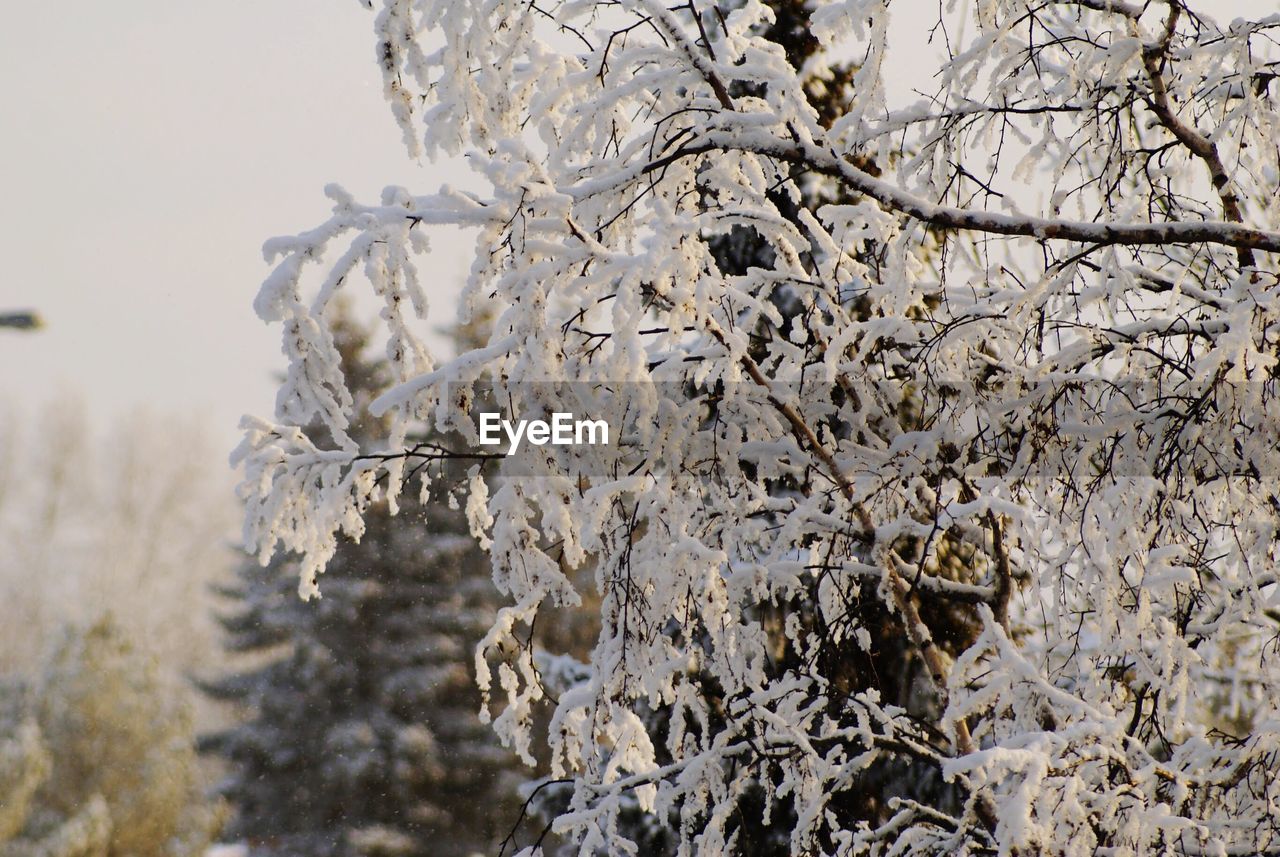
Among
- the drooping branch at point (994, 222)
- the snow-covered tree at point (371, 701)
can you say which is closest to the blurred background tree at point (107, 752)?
the snow-covered tree at point (371, 701)

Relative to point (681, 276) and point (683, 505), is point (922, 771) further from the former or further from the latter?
point (681, 276)

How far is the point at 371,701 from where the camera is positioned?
16766mm

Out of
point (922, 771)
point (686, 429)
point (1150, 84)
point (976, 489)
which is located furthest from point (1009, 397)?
point (922, 771)

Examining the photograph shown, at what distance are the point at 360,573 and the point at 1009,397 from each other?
15.4 metres

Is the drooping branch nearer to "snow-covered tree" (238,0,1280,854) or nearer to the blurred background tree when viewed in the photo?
"snow-covered tree" (238,0,1280,854)

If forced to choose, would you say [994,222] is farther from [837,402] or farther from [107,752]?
[107,752]

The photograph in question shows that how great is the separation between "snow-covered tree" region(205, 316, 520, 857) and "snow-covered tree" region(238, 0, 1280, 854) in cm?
1342

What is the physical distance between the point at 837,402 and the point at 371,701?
14.2 meters

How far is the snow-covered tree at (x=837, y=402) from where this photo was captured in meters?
2.62

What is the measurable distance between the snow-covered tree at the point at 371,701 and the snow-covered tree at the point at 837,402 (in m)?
13.4

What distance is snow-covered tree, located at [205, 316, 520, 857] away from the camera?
52.8 ft

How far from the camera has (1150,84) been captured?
140 inches

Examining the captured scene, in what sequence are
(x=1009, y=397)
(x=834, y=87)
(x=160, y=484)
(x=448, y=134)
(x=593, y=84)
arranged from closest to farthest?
(x=1009, y=397)
(x=448, y=134)
(x=593, y=84)
(x=834, y=87)
(x=160, y=484)

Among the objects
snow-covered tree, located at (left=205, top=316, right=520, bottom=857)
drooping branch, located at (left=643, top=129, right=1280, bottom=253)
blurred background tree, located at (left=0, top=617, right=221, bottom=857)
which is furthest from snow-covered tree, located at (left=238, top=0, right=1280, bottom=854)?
snow-covered tree, located at (left=205, top=316, right=520, bottom=857)
